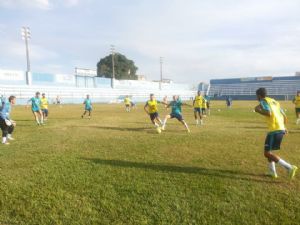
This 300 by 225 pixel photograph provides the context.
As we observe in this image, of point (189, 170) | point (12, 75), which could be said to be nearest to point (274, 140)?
point (189, 170)

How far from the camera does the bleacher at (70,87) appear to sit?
53228 mm

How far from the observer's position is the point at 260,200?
508 cm

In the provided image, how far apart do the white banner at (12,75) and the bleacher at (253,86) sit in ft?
210

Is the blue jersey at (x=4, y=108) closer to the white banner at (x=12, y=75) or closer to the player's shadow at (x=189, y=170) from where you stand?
the player's shadow at (x=189, y=170)

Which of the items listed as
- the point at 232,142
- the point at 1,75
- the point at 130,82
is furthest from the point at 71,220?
the point at 130,82

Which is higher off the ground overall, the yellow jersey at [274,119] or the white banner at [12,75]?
the white banner at [12,75]

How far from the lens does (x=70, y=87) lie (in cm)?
6625

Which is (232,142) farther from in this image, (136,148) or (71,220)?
(71,220)

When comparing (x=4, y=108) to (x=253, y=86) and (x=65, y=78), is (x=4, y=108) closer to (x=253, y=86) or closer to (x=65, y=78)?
(x=65, y=78)

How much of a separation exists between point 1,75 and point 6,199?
177 ft

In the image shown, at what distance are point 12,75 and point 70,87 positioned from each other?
14.6m

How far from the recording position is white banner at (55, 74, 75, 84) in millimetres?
65750

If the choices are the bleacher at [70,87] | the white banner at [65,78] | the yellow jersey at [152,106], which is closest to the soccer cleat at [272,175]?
the yellow jersey at [152,106]

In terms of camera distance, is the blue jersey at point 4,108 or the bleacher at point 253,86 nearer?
the blue jersey at point 4,108
